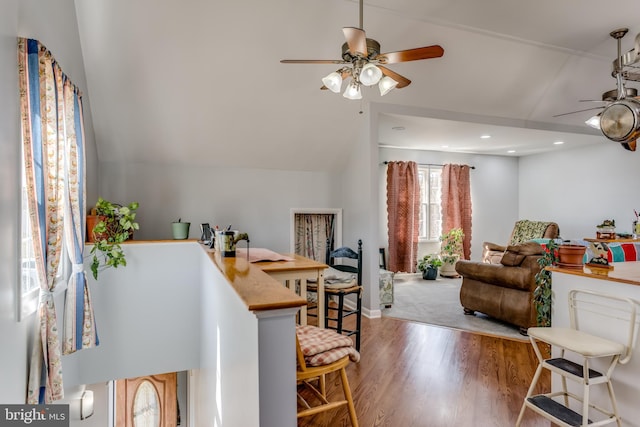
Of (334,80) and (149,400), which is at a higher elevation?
(334,80)

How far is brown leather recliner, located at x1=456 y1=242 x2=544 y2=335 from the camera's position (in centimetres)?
367

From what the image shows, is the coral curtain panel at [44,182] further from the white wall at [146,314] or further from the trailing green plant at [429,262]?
the trailing green plant at [429,262]

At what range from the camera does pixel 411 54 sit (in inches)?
93.8

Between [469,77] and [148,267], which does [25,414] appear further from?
[469,77]

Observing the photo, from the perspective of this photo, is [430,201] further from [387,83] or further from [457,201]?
[387,83]

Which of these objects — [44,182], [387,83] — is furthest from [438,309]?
[44,182]

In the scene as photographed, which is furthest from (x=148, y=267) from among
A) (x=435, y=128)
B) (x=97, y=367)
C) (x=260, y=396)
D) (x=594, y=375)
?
(x=435, y=128)

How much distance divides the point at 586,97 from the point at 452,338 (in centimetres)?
399

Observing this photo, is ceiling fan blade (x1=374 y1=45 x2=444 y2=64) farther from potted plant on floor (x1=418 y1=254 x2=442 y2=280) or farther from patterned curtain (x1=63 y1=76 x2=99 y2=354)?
potted plant on floor (x1=418 y1=254 x2=442 y2=280)

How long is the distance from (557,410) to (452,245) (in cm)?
522

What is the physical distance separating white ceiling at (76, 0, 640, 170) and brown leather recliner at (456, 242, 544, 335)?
203cm

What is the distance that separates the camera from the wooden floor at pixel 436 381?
2293 millimetres

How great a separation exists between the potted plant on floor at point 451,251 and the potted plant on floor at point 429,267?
0.76 ft

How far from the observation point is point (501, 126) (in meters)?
5.10
